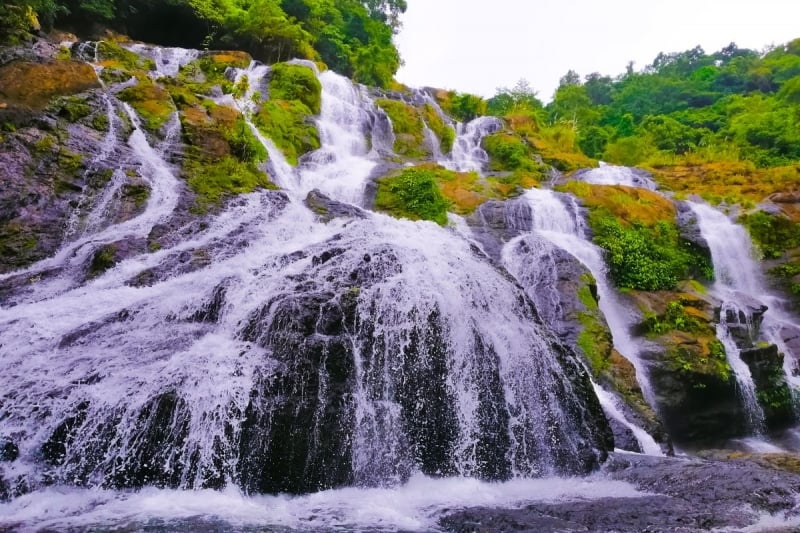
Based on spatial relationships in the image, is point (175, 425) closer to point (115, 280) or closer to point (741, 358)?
point (115, 280)

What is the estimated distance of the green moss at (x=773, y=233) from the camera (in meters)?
16.6

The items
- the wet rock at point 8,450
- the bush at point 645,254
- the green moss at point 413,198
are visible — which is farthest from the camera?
the green moss at point 413,198

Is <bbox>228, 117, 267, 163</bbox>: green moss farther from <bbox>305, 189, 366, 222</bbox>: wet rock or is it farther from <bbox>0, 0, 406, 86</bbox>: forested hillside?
<bbox>0, 0, 406, 86</bbox>: forested hillside

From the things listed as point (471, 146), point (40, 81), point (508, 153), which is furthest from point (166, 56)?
point (508, 153)

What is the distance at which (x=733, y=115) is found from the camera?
37.3 meters

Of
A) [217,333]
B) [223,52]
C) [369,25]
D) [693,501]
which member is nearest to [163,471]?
[217,333]

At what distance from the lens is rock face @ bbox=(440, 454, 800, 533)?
5.10 meters

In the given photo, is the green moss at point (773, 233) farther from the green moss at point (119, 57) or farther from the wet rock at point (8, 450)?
the green moss at point (119, 57)

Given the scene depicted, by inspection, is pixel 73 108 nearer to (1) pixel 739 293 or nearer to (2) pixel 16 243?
(2) pixel 16 243

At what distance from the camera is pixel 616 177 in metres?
23.7

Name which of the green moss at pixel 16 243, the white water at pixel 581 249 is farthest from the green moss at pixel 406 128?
the green moss at pixel 16 243

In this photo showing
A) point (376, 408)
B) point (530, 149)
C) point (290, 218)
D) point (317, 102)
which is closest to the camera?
point (376, 408)

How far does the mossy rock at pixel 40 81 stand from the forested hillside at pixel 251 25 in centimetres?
428

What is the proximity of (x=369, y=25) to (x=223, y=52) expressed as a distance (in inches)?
562
